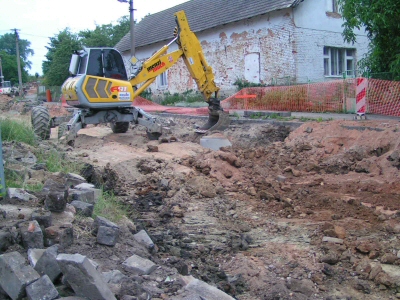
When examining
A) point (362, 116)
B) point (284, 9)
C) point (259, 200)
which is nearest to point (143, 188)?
point (259, 200)

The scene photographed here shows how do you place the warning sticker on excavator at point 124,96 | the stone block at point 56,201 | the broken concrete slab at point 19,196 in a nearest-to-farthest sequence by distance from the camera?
the stone block at point 56,201 < the broken concrete slab at point 19,196 < the warning sticker on excavator at point 124,96

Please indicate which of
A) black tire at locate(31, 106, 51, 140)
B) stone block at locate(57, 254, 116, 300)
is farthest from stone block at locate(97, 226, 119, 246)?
black tire at locate(31, 106, 51, 140)

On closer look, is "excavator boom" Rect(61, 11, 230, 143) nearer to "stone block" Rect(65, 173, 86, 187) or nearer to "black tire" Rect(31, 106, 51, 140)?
"black tire" Rect(31, 106, 51, 140)

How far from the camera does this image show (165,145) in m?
11.8

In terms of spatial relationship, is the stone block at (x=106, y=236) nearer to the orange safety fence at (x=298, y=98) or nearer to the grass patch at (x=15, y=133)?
the grass patch at (x=15, y=133)

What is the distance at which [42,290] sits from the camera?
11.1 ft

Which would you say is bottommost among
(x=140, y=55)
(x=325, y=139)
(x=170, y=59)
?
(x=325, y=139)

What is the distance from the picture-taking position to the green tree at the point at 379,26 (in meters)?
12.6

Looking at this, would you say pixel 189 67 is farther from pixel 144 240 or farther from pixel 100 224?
pixel 100 224

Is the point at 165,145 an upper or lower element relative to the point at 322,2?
lower

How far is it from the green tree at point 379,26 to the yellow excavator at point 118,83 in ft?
15.2

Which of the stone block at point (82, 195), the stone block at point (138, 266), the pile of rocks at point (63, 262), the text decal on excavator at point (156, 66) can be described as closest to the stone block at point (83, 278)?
the pile of rocks at point (63, 262)

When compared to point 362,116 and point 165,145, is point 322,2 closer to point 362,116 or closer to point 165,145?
point 362,116

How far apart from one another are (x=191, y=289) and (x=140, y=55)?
2888 centimetres
